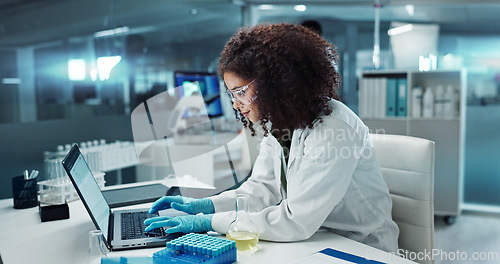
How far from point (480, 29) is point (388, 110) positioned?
1.20 m

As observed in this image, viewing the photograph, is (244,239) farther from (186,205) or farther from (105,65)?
(105,65)

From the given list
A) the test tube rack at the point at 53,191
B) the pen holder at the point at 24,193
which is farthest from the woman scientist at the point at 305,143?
the pen holder at the point at 24,193

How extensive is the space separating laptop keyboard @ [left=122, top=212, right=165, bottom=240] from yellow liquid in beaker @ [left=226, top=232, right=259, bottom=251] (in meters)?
0.25

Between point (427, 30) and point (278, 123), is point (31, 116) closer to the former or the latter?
point (278, 123)

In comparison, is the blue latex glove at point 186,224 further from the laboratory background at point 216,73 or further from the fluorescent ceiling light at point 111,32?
the fluorescent ceiling light at point 111,32

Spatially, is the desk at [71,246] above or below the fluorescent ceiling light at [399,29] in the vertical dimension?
below

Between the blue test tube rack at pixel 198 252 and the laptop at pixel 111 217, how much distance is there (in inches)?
5.8

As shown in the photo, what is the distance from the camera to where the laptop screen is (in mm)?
1232

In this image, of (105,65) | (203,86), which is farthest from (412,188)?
(105,65)

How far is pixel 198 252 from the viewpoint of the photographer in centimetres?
105

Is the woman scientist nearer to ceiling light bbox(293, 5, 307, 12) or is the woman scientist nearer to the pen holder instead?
the pen holder

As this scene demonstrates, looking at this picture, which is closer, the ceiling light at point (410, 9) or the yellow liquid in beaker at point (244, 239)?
the yellow liquid in beaker at point (244, 239)

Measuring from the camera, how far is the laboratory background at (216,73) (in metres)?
2.81

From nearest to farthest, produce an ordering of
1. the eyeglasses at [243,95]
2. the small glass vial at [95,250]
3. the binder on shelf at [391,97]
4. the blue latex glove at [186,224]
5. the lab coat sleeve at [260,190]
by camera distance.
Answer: the small glass vial at [95,250], the blue latex glove at [186,224], the eyeglasses at [243,95], the lab coat sleeve at [260,190], the binder on shelf at [391,97]
